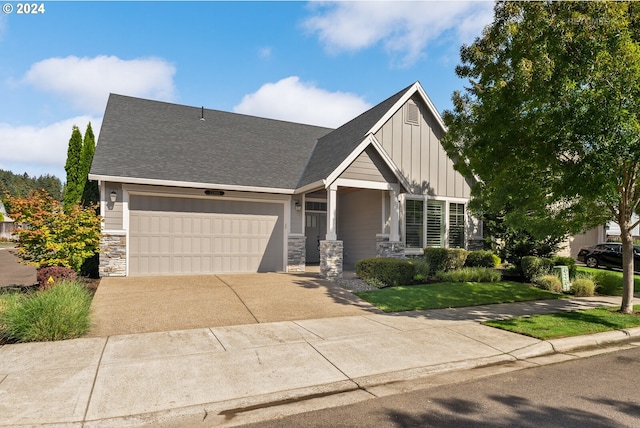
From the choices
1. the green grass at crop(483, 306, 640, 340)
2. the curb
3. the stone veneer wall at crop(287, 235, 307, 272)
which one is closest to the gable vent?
the stone veneer wall at crop(287, 235, 307, 272)

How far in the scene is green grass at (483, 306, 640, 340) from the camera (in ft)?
23.6

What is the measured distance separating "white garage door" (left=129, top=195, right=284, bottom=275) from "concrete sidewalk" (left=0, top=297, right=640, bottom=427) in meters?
6.50

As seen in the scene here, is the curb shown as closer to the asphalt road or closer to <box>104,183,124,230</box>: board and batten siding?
the asphalt road

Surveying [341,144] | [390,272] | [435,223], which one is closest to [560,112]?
[390,272]

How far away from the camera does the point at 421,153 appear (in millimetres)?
14938

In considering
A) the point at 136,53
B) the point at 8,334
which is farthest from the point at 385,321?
the point at 136,53

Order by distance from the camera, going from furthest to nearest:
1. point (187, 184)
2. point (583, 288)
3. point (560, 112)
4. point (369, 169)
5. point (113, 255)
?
point (369, 169)
point (187, 184)
point (113, 255)
point (583, 288)
point (560, 112)

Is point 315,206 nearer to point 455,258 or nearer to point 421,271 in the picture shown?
point 421,271

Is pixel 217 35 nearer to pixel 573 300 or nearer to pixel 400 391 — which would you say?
pixel 400 391

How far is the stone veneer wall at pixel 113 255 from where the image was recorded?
11984 mm

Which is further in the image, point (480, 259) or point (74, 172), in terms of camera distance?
point (480, 259)

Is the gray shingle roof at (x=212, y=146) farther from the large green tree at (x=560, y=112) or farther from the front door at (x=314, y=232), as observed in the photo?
the large green tree at (x=560, y=112)

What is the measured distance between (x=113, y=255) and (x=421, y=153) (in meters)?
11.6

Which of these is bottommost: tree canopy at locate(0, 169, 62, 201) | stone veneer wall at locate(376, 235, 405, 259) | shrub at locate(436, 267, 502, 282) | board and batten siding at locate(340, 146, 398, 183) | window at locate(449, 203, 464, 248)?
shrub at locate(436, 267, 502, 282)
